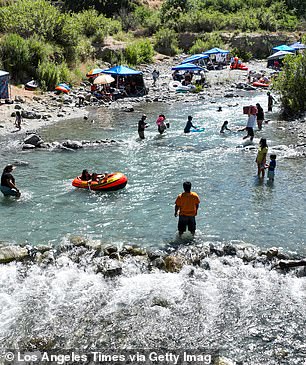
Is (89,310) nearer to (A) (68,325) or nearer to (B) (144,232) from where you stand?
(A) (68,325)

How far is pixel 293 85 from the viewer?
2675cm

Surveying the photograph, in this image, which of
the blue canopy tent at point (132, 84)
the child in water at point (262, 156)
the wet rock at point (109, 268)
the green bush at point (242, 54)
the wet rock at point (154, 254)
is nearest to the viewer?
the wet rock at point (109, 268)

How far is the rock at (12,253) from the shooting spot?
38.3 feet

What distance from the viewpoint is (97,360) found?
8102 millimetres

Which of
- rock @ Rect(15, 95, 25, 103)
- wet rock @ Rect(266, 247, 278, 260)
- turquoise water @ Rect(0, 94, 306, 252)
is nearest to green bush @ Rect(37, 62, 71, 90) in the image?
rock @ Rect(15, 95, 25, 103)

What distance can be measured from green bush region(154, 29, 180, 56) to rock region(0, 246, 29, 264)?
49255 millimetres

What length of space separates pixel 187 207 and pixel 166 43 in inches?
1936

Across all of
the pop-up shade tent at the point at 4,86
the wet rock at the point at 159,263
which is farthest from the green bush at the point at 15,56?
the wet rock at the point at 159,263

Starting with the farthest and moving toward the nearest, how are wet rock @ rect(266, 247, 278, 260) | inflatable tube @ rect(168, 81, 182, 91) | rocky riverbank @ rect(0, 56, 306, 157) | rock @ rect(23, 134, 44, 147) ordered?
inflatable tube @ rect(168, 81, 182, 91) → rocky riverbank @ rect(0, 56, 306, 157) → rock @ rect(23, 134, 44, 147) → wet rock @ rect(266, 247, 278, 260)

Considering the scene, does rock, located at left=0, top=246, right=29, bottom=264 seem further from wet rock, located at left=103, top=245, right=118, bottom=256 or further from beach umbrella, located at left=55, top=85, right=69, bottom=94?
beach umbrella, located at left=55, top=85, right=69, bottom=94

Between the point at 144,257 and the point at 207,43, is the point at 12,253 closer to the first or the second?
the point at 144,257

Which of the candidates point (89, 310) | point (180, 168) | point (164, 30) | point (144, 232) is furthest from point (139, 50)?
point (89, 310)

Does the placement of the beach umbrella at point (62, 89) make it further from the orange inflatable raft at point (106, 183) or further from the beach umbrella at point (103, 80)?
the orange inflatable raft at point (106, 183)

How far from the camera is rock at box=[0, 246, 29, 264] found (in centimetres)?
1169
